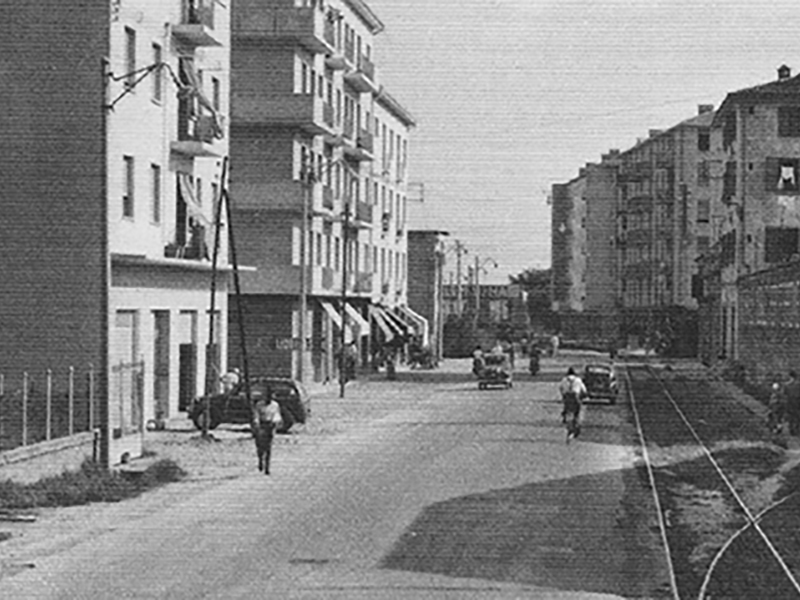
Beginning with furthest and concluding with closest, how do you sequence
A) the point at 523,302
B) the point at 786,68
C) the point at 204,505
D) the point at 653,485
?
the point at 523,302 → the point at 786,68 → the point at 653,485 → the point at 204,505

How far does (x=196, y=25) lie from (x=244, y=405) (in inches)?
389

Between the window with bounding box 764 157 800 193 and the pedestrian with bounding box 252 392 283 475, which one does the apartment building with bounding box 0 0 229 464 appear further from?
the window with bounding box 764 157 800 193

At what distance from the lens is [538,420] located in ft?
139

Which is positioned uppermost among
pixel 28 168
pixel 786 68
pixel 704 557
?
pixel 786 68

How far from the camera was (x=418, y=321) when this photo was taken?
296 feet

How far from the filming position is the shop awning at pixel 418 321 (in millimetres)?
87425

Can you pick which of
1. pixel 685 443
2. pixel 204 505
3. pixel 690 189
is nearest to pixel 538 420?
pixel 685 443

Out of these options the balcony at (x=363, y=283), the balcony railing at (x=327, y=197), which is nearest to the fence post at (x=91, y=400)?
the balcony railing at (x=327, y=197)

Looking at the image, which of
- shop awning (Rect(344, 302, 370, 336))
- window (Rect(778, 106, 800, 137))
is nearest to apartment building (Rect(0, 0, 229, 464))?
shop awning (Rect(344, 302, 370, 336))

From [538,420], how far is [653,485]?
16289mm

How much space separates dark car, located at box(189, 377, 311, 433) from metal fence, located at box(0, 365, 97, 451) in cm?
437

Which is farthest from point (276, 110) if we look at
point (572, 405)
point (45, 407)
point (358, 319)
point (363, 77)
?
point (45, 407)

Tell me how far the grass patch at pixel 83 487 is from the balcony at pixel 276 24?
103 ft

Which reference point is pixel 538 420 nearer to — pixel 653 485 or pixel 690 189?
pixel 653 485
